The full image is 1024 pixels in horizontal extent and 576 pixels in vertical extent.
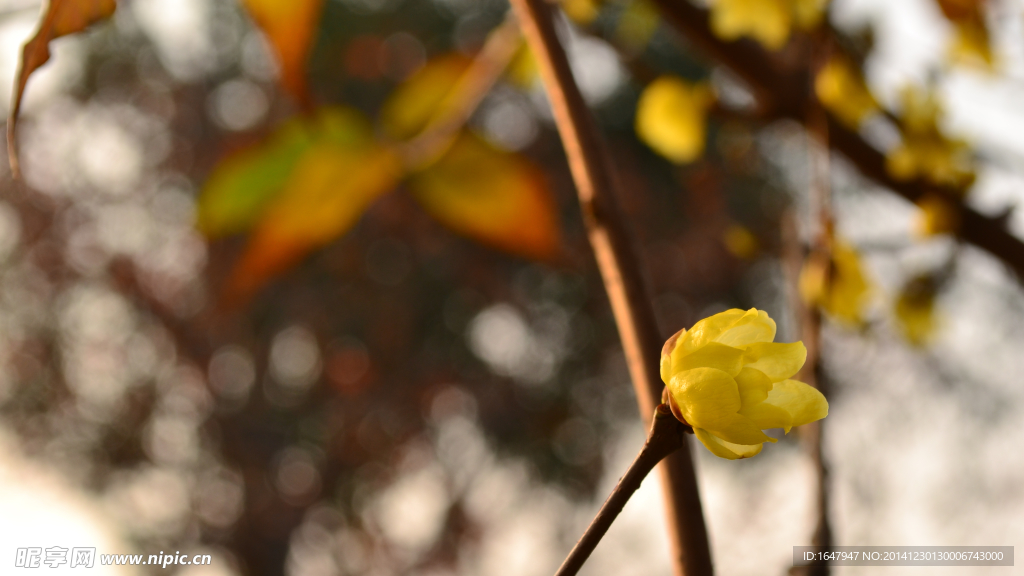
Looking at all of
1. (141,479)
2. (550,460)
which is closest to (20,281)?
(141,479)

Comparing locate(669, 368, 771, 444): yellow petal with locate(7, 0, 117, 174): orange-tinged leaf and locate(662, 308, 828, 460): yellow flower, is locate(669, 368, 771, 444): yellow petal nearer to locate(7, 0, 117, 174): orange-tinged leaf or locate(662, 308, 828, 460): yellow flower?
locate(662, 308, 828, 460): yellow flower

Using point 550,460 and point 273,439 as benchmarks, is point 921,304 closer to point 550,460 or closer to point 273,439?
point 550,460

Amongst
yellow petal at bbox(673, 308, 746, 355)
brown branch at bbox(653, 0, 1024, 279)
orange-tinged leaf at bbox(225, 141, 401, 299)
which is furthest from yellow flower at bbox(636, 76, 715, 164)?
yellow petal at bbox(673, 308, 746, 355)

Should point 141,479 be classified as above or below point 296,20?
below

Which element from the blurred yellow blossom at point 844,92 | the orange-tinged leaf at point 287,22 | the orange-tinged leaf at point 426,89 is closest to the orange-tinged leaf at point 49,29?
the orange-tinged leaf at point 287,22

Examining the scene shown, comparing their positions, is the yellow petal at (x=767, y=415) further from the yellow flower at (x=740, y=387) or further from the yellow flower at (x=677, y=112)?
the yellow flower at (x=677, y=112)
